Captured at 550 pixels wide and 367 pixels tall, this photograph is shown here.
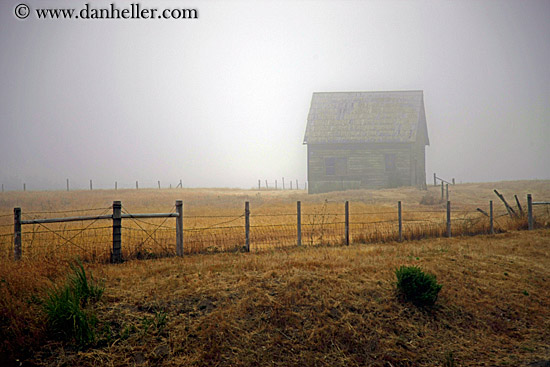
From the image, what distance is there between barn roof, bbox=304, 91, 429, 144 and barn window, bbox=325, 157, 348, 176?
2.01 meters

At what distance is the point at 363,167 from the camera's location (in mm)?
44094

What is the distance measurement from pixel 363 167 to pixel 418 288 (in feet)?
118

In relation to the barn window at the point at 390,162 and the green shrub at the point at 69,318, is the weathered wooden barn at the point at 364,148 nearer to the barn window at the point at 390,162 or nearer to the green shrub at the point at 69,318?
the barn window at the point at 390,162

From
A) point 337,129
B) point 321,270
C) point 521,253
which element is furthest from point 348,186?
point 321,270

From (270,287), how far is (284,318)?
1.27 meters

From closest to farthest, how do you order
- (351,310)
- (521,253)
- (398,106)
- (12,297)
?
1. (12,297)
2. (351,310)
3. (521,253)
4. (398,106)

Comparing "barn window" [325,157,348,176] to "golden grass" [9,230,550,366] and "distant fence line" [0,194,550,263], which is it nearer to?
"distant fence line" [0,194,550,263]

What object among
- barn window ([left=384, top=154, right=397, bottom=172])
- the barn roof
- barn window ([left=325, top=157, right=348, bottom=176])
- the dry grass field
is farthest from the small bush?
barn window ([left=384, top=154, right=397, bottom=172])

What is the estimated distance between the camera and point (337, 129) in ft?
150

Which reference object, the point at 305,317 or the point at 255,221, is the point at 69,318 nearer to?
the point at 305,317

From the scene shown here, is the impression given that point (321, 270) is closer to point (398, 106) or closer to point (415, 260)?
point (415, 260)

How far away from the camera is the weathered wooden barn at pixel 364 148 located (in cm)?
4391

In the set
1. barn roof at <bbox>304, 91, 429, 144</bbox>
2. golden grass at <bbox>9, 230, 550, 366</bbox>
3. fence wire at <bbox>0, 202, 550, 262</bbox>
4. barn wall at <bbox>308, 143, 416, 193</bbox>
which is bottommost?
golden grass at <bbox>9, 230, 550, 366</bbox>

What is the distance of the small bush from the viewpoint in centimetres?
865
